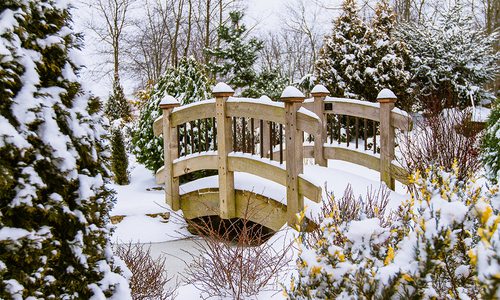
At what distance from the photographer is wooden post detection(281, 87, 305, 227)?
18.3ft

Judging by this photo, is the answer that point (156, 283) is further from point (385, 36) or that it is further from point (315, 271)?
point (385, 36)

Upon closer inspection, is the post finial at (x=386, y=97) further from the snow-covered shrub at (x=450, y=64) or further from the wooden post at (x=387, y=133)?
the snow-covered shrub at (x=450, y=64)

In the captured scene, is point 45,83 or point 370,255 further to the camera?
point 45,83

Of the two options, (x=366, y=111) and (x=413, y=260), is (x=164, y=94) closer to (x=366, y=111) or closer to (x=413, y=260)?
(x=366, y=111)

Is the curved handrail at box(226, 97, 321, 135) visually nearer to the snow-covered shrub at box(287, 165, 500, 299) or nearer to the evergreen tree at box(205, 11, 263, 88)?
the snow-covered shrub at box(287, 165, 500, 299)

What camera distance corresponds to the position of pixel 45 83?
2.48 m

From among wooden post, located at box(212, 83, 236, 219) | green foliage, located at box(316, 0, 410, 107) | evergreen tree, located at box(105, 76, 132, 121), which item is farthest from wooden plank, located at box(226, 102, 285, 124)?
evergreen tree, located at box(105, 76, 132, 121)

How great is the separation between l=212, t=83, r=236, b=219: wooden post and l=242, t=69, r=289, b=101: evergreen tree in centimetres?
1105

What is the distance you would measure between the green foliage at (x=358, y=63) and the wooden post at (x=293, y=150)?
697 centimetres

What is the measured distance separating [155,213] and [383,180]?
11.2ft

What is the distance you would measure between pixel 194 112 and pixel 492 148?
154 inches

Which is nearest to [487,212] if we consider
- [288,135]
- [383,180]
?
[288,135]

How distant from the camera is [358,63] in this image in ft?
40.5

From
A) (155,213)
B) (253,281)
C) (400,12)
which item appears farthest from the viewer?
(400,12)
